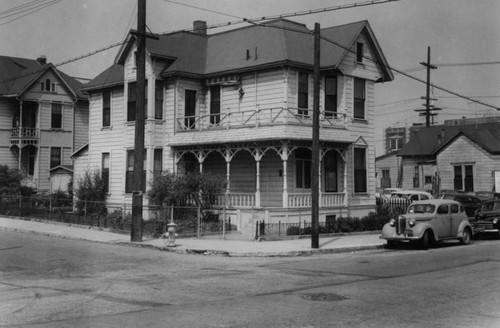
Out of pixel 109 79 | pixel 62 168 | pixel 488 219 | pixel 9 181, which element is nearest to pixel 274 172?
pixel 488 219

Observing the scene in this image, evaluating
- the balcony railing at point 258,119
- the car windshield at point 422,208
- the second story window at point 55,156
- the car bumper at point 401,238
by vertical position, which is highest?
the balcony railing at point 258,119

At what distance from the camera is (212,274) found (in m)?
13.5

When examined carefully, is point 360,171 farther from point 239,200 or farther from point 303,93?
point 239,200

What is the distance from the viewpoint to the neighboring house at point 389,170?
59625mm

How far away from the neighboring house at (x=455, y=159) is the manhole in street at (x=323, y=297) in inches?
1390

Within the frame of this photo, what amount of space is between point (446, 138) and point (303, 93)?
31020 millimetres

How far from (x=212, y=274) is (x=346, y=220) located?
41.8 ft

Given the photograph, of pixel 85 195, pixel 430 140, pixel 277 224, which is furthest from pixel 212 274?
pixel 430 140

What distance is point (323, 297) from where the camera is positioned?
10.2 m

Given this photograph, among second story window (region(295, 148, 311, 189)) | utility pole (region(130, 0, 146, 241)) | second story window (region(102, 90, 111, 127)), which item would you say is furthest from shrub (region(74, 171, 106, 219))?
second story window (region(295, 148, 311, 189))

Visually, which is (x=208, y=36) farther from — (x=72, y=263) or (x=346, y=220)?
(x=72, y=263)

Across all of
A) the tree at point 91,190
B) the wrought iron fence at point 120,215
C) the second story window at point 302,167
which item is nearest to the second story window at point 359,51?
the second story window at point 302,167

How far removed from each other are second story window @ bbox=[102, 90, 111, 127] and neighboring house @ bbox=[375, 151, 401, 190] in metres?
34.2

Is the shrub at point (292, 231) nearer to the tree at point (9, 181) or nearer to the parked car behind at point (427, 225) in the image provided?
the parked car behind at point (427, 225)
